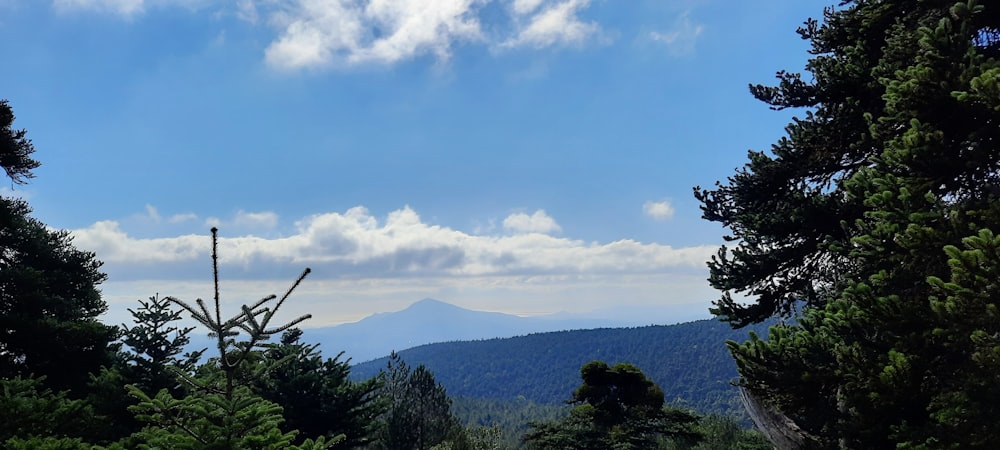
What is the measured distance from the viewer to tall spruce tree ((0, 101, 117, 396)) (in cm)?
1559

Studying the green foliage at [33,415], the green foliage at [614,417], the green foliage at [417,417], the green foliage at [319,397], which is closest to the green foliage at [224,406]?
the green foliage at [33,415]

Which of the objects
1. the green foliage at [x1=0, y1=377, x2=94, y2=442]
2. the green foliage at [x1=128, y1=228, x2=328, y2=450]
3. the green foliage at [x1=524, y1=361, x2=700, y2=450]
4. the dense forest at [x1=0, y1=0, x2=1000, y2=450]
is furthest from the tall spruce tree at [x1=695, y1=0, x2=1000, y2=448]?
the green foliage at [x1=524, y1=361, x2=700, y2=450]

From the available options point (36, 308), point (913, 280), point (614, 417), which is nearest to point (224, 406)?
point (913, 280)

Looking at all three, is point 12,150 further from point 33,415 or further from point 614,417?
point 614,417

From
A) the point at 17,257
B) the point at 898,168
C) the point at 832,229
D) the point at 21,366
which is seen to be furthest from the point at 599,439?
the point at 17,257

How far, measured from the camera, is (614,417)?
27.3 metres

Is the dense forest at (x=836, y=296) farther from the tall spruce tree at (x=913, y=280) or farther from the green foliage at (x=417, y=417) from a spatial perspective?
the green foliage at (x=417, y=417)

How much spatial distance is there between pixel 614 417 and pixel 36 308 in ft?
79.3

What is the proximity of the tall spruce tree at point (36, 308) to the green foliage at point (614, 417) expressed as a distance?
19.5 m

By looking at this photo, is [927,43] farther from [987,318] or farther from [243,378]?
[243,378]

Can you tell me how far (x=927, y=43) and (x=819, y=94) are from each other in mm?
5064

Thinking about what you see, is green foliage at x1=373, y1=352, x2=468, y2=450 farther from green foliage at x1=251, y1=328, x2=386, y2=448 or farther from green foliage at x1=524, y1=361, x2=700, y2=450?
green foliage at x1=524, y1=361, x2=700, y2=450

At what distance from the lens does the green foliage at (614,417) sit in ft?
85.3

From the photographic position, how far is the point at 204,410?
18.6 feet
